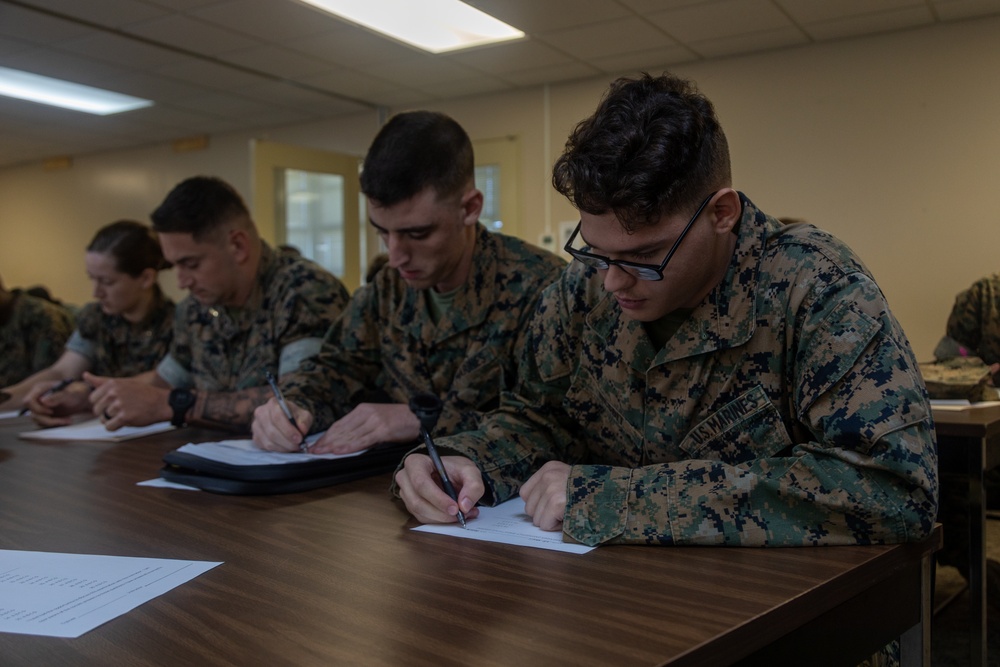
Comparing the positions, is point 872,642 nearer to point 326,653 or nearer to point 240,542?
point 326,653

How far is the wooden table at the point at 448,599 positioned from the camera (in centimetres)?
72

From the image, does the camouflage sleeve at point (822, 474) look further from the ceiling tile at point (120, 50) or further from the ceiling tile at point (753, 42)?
the ceiling tile at point (120, 50)

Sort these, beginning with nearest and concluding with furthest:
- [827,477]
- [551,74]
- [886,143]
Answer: [827,477], [886,143], [551,74]

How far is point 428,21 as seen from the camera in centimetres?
487

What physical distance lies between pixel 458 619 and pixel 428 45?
487cm

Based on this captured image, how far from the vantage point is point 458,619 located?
2.56ft

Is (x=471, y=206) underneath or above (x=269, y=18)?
underneath

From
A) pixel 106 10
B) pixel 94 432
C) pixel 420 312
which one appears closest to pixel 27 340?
pixel 106 10

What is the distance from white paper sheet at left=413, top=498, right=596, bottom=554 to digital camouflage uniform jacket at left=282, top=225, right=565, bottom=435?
47cm

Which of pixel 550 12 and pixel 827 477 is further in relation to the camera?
pixel 550 12

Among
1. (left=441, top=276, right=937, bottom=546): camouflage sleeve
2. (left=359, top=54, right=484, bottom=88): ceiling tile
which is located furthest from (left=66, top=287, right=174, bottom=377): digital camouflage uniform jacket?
(left=359, top=54, right=484, bottom=88): ceiling tile

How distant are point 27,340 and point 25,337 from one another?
0.06 feet

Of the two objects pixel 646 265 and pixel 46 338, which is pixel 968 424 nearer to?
pixel 646 265

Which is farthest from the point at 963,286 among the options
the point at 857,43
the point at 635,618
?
the point at 635,618
